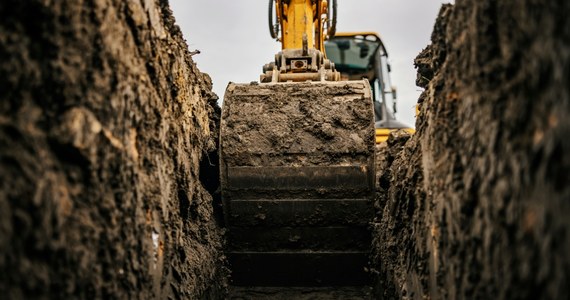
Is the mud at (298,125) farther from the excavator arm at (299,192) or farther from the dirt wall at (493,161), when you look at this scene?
the dirt wall at (493,161)

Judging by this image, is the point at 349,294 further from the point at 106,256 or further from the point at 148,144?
the point at 106,256

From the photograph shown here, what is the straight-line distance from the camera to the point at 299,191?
3342 mm

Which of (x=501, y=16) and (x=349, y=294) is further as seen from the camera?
(x=349, y=294)

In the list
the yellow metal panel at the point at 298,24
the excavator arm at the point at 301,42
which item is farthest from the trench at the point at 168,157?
the yellow metal panel at the point at 298,24

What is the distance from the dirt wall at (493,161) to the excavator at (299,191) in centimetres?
74

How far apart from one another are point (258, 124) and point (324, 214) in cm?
62

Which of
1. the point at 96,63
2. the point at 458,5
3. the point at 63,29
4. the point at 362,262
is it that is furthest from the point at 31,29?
the point at 362,262

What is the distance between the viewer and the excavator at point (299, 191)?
132 inches

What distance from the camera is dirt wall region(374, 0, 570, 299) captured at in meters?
1.06

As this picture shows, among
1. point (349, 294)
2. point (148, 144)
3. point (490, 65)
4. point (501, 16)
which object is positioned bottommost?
point (349, 294)

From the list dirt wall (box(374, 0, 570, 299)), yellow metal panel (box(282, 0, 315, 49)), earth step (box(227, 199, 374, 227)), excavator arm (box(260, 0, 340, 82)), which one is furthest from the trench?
yellow metal panel (box(282, 0, 315, 49))

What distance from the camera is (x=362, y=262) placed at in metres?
3.36

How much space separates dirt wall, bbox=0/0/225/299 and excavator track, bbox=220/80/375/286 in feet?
2.50

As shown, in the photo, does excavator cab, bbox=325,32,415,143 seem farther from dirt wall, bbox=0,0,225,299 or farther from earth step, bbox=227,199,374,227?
dirt wall, bbox=0,0,225,299
